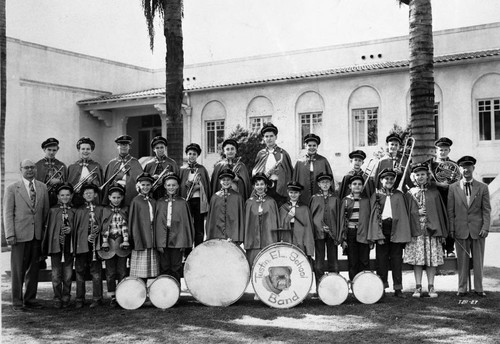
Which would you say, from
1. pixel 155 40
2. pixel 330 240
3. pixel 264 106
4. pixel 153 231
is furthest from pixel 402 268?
pixel 264 106

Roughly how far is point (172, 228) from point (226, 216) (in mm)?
844

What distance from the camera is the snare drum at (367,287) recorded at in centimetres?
813

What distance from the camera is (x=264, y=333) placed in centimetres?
677

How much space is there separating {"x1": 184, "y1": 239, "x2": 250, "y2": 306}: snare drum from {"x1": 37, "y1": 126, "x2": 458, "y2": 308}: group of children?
0.51 m

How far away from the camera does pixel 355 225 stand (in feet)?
28.5

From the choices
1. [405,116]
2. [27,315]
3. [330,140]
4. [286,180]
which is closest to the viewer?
[27,315]

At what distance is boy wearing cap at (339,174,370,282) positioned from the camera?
862 cm

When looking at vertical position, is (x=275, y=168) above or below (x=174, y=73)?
below

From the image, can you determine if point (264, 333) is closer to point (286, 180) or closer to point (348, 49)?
point (286, 180)

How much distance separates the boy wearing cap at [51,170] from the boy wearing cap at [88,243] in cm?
90

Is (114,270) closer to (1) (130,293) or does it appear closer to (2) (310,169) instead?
(1) (130,293)

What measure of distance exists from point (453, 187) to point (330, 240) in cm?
202

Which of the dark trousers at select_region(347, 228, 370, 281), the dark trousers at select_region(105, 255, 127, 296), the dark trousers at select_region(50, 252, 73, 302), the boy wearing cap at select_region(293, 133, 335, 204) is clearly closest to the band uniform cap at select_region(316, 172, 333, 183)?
the boy wearing cap at select_region(293, 133, 335, 204)

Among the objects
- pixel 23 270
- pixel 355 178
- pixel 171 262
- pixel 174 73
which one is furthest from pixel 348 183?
pixel 23 270
